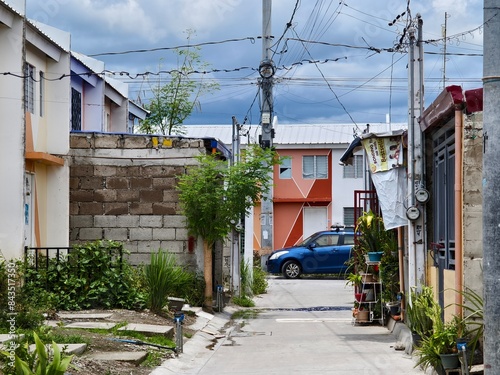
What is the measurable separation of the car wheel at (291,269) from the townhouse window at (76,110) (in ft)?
42.0

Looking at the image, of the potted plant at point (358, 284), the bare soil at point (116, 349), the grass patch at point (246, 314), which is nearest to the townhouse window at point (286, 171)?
the grass patch at point (246, 314)

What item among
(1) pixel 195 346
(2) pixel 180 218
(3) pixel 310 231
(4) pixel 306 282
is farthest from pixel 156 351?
(3) pixel 310 231

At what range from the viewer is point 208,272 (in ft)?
65.6

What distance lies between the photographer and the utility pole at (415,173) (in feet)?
48.1

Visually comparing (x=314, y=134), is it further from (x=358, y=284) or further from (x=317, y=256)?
(x=358, y=284)

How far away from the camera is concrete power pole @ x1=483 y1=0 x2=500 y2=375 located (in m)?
6.72

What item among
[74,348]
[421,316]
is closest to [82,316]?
[74,348]

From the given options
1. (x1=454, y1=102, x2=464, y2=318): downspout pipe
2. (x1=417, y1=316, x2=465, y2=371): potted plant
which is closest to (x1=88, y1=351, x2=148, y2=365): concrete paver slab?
(x1=417, y1=316, x2=465, y2=371): potted plant

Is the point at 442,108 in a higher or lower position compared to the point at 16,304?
higher

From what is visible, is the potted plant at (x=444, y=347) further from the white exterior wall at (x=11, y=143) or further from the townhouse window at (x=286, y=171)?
the townhouse window at (x=286, y=171)

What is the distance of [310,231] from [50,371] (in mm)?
34195

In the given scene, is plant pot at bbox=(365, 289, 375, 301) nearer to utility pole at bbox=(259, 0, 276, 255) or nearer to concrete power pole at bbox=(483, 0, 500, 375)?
utility pole at bbox=(259, 0, 276, 255)

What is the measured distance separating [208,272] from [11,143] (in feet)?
19.0

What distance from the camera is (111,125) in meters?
26.9
